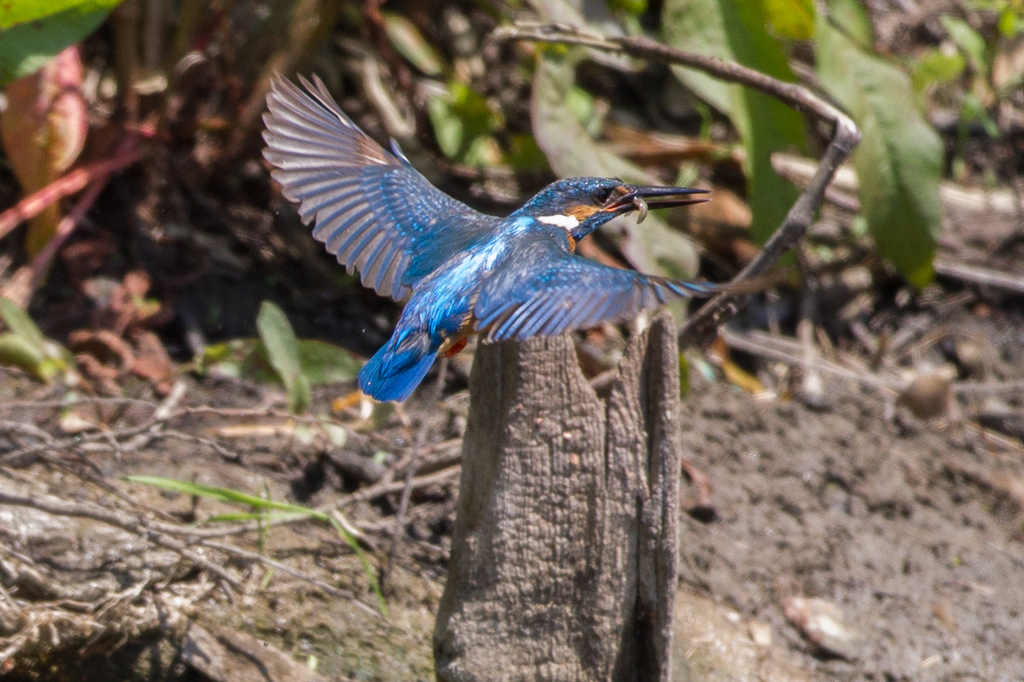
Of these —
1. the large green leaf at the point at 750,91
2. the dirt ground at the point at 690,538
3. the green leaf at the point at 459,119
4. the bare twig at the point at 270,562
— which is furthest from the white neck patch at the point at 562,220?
the green leaf at the point at 459,119

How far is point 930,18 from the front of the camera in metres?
5.98

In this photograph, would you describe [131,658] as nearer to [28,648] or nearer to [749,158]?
[28,648]

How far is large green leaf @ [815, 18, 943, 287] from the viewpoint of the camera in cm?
423

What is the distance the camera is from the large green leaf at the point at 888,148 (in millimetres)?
4234

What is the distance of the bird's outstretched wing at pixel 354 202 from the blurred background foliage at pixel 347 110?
2.02 feet

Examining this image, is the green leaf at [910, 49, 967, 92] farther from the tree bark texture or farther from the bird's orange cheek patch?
the tree bark texture

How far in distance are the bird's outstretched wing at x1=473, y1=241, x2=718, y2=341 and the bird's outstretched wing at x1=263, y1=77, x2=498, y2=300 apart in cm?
42

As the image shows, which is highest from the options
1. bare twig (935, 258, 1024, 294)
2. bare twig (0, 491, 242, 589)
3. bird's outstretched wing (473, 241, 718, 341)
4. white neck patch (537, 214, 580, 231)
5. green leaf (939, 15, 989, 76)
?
green leaf (939, 15, 989, 76)

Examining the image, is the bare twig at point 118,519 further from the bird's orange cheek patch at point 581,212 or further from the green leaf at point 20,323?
the bird's orange cheek patch at point 581,212

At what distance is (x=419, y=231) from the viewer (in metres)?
2.94

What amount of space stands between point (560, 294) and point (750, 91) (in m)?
2.11

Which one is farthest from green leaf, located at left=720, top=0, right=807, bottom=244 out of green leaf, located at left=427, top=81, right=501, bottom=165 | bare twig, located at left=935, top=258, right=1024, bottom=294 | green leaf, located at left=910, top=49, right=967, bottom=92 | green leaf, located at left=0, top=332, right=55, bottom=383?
green leaf, located at left=0, top=332, right=55, bottom=383

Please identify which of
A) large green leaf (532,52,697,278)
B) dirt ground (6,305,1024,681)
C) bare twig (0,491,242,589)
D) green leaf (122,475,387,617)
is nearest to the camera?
bare twig (0,491,242,589)

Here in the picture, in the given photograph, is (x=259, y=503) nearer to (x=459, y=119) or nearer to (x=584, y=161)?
(x=584, y=161)
